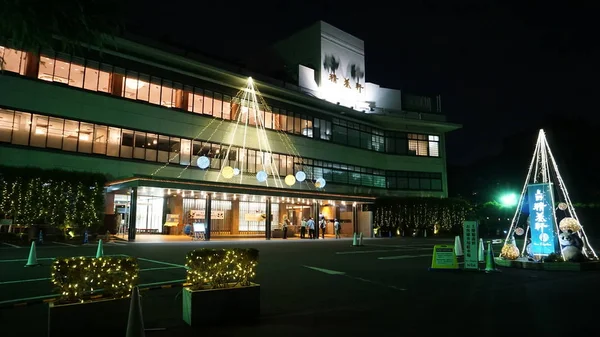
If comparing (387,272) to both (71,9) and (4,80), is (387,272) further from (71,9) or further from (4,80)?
(4,80)

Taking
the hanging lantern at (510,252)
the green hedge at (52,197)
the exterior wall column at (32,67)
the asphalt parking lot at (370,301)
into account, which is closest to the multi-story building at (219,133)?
the exterior wall column at (32,67)

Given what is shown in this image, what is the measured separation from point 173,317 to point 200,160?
77.5 ft

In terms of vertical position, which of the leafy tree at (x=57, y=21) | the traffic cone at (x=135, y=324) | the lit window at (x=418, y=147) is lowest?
the traffic cone at (x=135, y=324)

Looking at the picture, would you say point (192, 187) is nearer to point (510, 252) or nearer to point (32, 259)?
point (32, 259)

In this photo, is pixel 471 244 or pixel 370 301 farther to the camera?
pixel 471 244

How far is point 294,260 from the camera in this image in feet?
49.5

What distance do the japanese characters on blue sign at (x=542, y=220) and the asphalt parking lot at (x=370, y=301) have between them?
6.21 feet

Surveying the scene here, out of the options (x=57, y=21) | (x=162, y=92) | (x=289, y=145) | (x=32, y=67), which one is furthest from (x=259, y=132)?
(x=57, y=21)

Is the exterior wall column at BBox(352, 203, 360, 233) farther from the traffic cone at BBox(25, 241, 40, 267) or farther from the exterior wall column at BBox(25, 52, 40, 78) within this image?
the traffic cone at BBox(25, 241, 40, 267)

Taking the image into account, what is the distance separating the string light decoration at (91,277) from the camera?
16.8 ft

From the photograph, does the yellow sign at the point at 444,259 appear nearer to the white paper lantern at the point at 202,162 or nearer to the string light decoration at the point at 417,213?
the white paper lantern at the point at 202,162

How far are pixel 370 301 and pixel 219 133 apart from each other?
27009 mm

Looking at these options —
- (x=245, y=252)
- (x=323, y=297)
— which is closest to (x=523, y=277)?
(x=323, y=297)

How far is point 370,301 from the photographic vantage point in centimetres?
788
